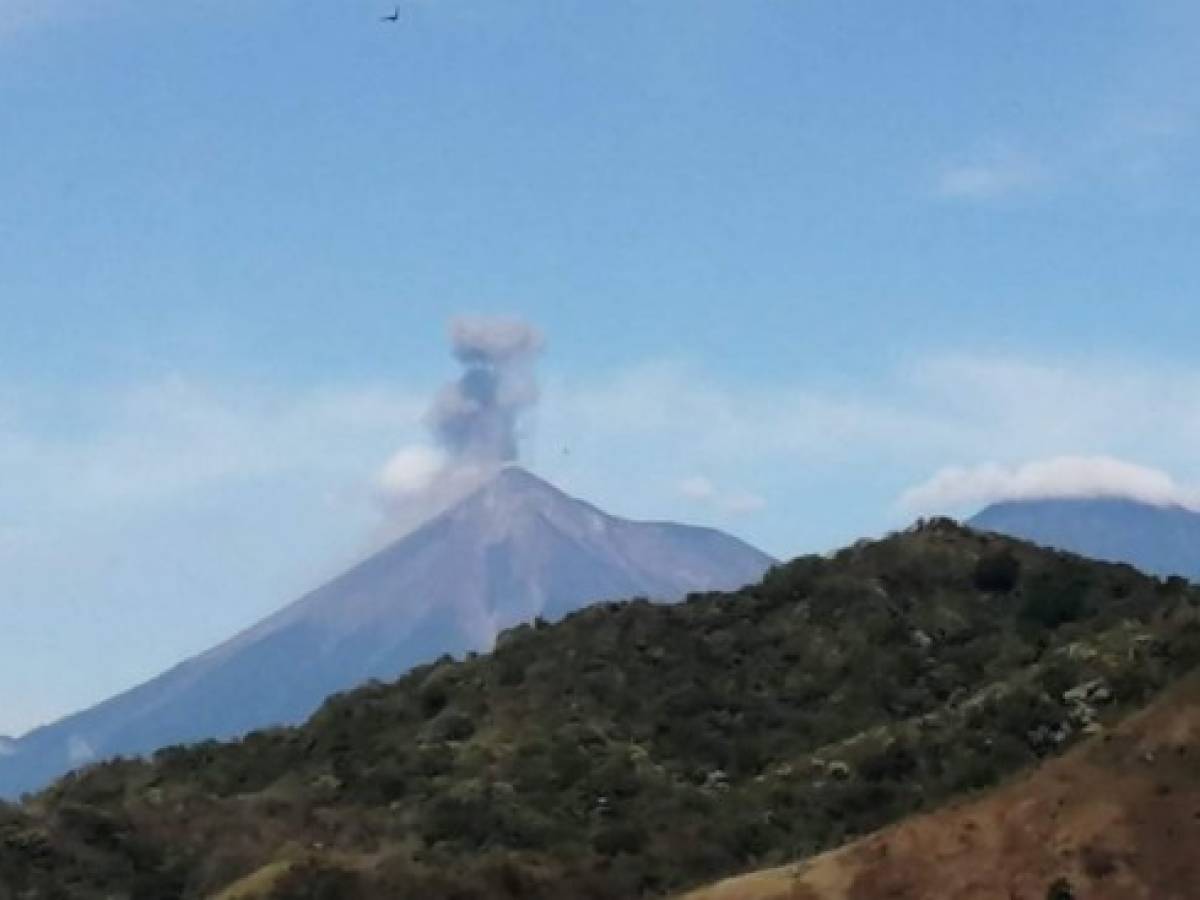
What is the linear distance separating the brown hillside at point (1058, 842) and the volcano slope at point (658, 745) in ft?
18.7

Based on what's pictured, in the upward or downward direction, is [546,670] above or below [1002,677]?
above

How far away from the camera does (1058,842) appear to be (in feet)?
166

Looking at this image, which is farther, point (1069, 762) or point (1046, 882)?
point (1069, 762)

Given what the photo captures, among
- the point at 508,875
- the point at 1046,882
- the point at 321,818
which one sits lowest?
the point at 1046,882

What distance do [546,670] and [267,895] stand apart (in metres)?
40.3

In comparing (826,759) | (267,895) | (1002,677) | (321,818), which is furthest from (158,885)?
(1002,677)

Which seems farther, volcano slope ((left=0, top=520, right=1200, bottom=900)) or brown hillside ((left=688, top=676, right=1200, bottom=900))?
volcano slope ((left=0, top=520, right=1200, bottom=900))

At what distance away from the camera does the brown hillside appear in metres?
48.8

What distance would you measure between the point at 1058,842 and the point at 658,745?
4596 cm

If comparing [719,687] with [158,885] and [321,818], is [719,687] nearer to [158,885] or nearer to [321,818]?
[321,818]

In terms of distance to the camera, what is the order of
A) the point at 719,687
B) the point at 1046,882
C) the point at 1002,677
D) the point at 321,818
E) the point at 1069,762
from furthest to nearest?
the point at 719,687 < the point at 1002,677 < the point at 321,818 < the point at 1069,762 < the point at 1046,882

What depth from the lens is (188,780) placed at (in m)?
105

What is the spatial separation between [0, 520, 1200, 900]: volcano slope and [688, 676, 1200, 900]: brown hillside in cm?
570

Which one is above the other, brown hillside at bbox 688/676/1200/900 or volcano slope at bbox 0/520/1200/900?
volcano slope at bbox 0/520/1200/900
